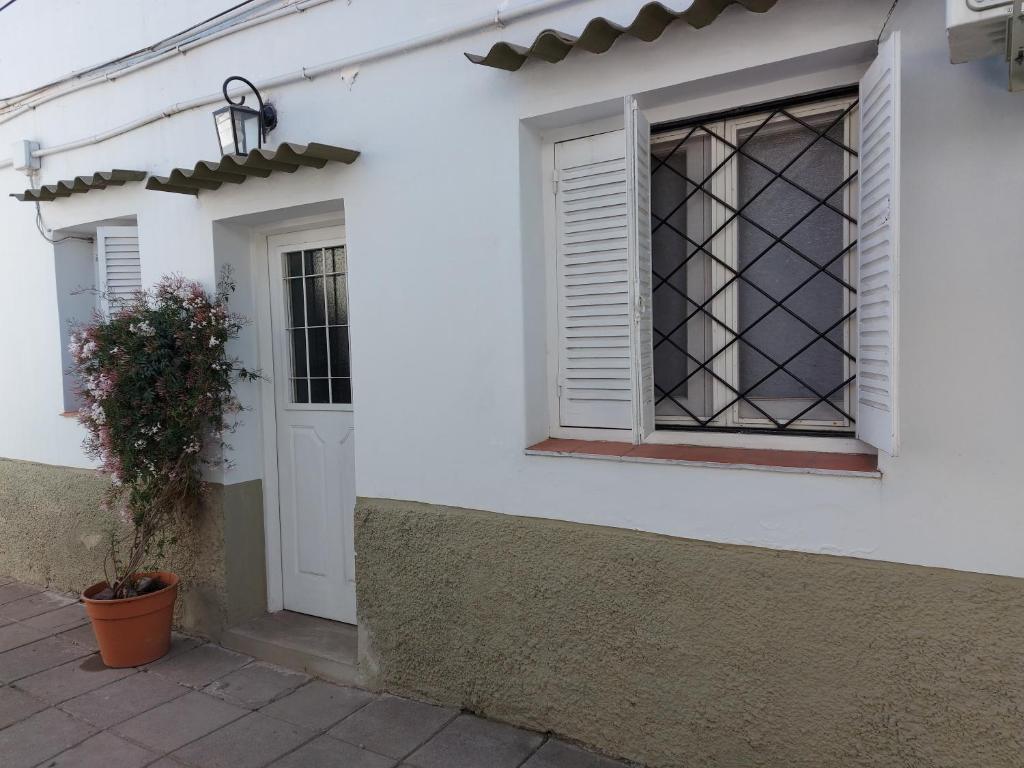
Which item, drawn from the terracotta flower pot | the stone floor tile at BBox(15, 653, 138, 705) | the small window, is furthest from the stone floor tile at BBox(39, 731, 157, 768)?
the small window

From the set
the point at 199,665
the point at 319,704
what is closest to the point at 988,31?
the point at 319,704

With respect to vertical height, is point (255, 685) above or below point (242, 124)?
below

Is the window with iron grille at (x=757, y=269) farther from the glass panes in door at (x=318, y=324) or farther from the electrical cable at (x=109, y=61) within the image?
the electrical cable at (x=109, y=61)

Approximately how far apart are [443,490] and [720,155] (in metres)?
2.05

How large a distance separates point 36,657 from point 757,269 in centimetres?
488

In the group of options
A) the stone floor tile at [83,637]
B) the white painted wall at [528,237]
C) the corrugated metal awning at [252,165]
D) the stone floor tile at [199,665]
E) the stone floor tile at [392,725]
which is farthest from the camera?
the stone floor tile at [83,637]

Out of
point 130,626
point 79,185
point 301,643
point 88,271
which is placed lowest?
point 301,643

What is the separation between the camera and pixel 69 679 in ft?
13.7

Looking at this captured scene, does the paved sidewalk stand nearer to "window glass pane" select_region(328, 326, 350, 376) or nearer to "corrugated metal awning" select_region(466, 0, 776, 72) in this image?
"window glass pane" select_region(328, 326, 350, 376)

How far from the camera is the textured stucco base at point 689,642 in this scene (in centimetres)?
245

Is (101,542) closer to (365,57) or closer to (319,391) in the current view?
(319,391)

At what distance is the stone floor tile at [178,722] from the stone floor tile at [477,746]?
1.12 meters

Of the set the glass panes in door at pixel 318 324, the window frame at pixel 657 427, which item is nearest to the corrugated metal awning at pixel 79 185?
the glass panes in door at pixel 318 324

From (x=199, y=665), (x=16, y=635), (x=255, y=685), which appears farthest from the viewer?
(x=16, y=635)
